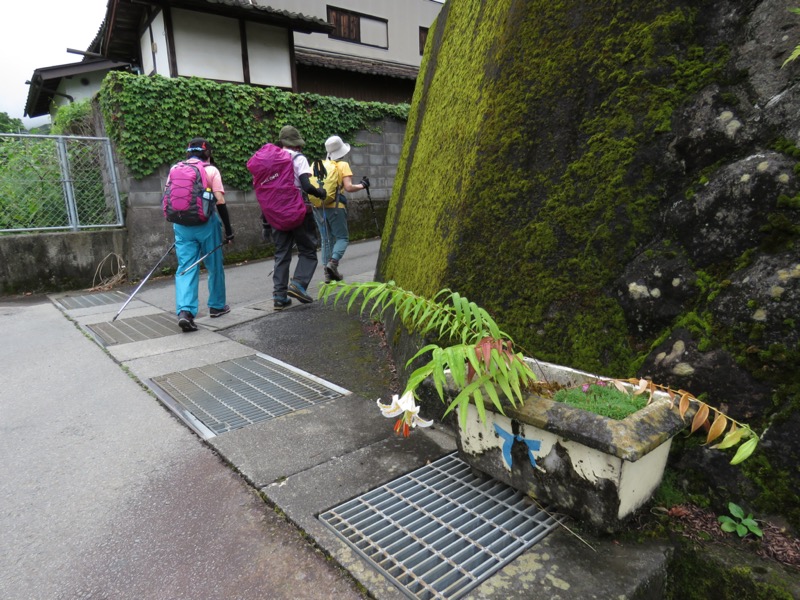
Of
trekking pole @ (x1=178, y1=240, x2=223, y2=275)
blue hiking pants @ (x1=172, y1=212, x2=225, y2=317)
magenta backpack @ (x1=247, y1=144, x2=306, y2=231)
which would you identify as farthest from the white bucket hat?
trekking pole @ (x1=178, y1=240, x2=223, y2=275)

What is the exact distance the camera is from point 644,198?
223 centimetres

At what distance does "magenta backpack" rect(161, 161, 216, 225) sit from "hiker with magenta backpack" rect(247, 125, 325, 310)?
589 millimetres

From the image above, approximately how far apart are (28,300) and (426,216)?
7115 mm

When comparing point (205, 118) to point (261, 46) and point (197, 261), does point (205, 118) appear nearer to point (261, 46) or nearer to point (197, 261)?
point (261, 46)

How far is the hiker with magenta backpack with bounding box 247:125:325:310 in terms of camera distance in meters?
5.49

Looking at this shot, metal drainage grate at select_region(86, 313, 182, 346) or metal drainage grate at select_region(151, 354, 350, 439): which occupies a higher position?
metal drainage grate at select_region(151, 354, 350, 439)

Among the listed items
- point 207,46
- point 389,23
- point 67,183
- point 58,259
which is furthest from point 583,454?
→ point 389,23

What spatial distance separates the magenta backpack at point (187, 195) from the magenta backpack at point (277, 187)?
23.1 inches

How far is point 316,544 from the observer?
6.38 ft

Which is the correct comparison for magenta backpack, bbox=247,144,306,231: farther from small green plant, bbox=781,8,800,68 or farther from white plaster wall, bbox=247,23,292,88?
white plaster wall, bbox=247,23,292,88

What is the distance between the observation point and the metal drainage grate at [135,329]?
16.8 feet

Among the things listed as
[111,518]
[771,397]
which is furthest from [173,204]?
[771,397]

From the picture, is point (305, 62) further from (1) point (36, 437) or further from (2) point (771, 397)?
(2) point (771, 397)

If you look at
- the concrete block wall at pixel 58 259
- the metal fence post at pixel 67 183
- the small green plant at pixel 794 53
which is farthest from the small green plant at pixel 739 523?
the metal fence post at pixel 67 183
